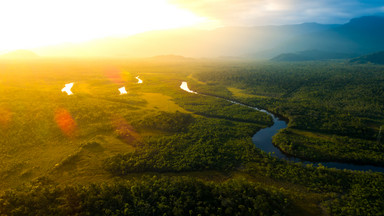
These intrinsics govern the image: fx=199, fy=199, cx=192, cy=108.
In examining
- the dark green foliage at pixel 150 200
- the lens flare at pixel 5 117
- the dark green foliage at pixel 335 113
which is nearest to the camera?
the dark green foliage at pixel 150 200

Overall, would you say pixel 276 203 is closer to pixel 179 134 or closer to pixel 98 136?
pixel 179 134

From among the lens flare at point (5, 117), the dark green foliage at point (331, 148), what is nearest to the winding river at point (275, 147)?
the dark green foliage at point (331, 148)

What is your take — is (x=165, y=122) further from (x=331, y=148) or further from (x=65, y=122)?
(x=331, y=148)

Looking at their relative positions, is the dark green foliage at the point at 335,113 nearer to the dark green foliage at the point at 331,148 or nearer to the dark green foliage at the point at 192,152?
the dark green foliage at the point at 331,148

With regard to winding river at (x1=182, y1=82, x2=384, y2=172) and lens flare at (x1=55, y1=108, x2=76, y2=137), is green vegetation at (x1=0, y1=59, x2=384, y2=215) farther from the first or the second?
winding river at (x1=182, y1=82, x2=384, y2=172)

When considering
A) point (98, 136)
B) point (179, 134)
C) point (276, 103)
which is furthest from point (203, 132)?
point (276, 103)

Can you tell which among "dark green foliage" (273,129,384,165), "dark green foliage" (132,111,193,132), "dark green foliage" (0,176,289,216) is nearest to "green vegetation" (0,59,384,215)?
"dark green foliage" (0,176,289,216)
